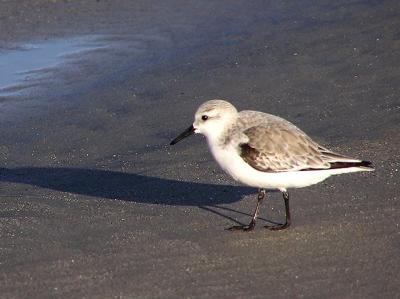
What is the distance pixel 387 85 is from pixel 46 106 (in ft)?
13.4

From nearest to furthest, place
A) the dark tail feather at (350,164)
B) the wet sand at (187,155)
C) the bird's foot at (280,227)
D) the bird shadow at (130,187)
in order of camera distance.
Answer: the wet sand at (187,155)
the dark tail feather at (350,164)
the bird's foot at (280,227)
the bird shadow at (130,187)

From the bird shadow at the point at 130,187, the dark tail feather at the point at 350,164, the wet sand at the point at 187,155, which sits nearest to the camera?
the wet sand at the point at 187,155

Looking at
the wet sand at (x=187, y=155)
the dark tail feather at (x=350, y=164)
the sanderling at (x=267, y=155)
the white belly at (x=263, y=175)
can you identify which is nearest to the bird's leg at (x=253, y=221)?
the sanderling at (x=267, y=155)

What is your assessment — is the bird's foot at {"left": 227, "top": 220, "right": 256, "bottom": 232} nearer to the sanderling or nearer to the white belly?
the sanderling

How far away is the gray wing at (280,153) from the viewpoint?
7395 mm

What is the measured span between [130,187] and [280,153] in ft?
6.43

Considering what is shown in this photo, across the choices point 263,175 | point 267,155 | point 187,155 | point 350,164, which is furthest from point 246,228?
point 187,155

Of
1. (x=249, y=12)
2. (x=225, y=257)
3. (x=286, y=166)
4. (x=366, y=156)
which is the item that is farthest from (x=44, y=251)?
(x=249, y=12)

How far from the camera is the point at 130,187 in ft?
29.2

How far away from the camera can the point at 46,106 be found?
38.0 ft

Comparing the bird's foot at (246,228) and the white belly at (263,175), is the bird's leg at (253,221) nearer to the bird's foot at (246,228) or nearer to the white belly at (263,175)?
the bird's foot at (246,228)

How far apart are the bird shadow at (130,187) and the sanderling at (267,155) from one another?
0.63 meters

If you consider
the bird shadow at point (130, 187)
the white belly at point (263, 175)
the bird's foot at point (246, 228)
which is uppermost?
the white belly at point (263, 175)

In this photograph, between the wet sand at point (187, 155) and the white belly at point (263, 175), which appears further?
the white belly at point (263, 175)
